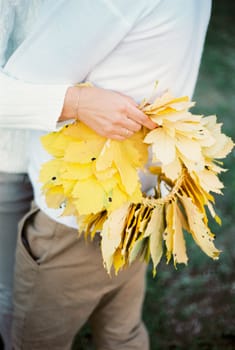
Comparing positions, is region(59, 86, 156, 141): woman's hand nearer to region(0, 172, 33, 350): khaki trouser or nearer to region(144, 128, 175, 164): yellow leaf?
region(144, 128, 175, 164): yellow leaf

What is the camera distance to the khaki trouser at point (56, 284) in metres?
1.45

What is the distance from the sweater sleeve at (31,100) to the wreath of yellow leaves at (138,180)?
0.05 meters

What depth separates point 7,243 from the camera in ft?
5.73

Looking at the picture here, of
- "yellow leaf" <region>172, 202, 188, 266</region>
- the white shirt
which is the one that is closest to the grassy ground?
"yellow leaf" <region>172, 202, 188, 266</region>

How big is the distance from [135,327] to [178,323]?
747 mm

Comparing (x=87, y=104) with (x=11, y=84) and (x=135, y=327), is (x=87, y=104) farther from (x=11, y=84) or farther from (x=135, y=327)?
(x=135, y=327)

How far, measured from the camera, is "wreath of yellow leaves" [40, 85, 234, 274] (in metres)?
1.23

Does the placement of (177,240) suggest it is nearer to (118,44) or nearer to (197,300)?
(118,44)

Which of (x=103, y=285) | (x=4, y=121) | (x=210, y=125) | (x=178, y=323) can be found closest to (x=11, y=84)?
(x=4, y=121)

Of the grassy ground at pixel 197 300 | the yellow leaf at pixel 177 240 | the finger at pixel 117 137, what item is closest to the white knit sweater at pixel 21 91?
the finger at pixel 117 137

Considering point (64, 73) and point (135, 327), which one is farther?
point (135, 327)

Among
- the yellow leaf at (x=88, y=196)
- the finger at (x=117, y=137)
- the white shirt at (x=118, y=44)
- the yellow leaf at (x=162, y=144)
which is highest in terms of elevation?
the white shirt at (x=118, y=44)

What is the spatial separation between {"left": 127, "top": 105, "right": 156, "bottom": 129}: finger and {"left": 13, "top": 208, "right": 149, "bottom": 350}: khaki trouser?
1.11 feet

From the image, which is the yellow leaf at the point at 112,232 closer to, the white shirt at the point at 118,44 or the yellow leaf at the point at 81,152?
the yellow leaf at the point at 81,152
